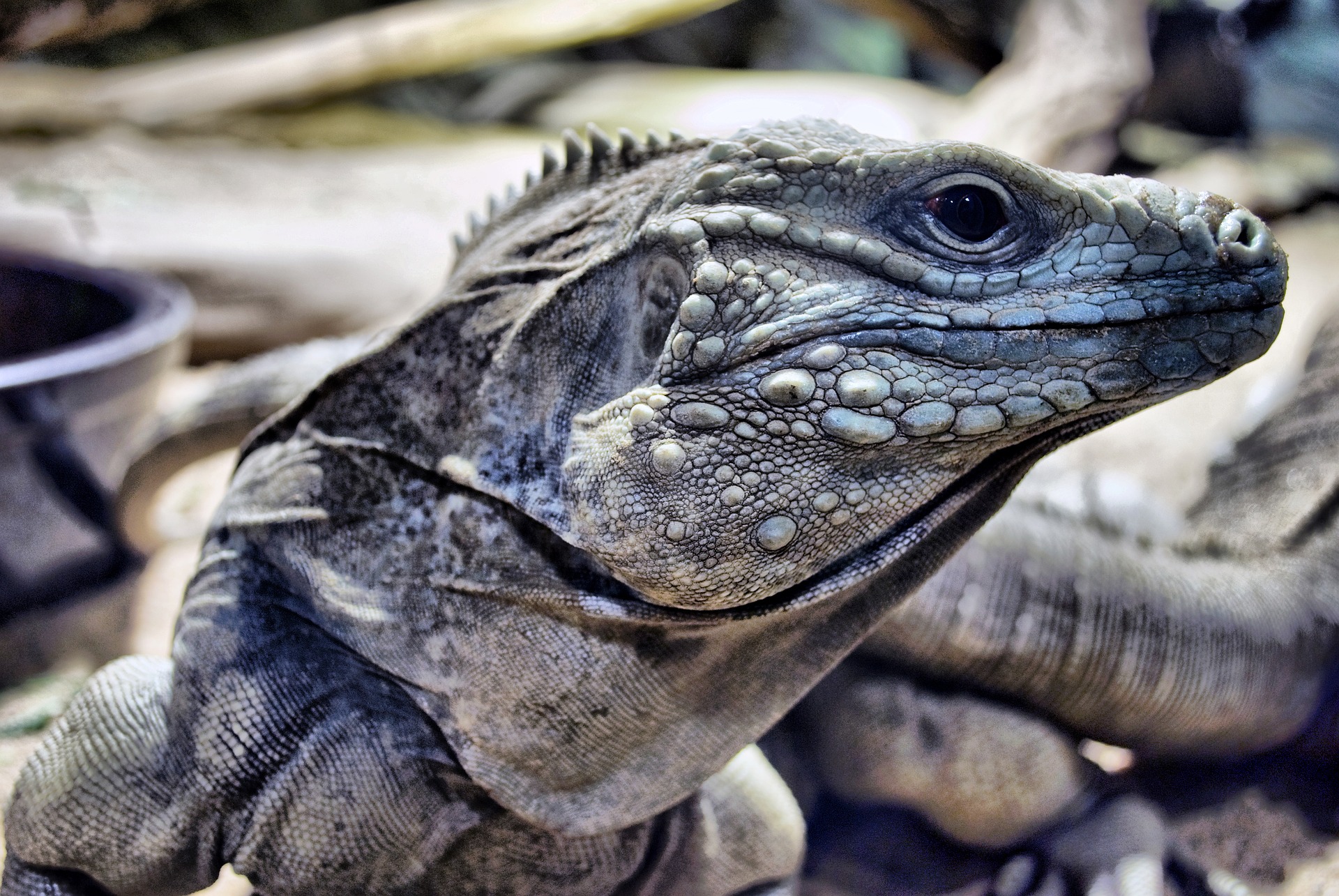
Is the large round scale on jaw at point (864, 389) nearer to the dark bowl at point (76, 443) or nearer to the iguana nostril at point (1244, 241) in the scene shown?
the iguana nostril at point (1244, 241)

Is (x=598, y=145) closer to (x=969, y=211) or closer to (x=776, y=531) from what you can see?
(x=969, y=211)

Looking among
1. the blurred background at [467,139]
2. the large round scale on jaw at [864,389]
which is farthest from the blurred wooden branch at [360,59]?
the large round scale on jaw at [864,389]

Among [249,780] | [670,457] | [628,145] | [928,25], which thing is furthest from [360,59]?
[670,457]

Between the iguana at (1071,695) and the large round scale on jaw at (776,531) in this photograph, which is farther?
the iguana at (1071,695)

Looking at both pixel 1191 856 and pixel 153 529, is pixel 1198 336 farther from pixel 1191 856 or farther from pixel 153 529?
pixel 153 529

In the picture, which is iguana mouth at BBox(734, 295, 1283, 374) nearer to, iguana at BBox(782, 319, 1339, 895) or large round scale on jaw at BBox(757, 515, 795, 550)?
large round scale on jaw at BBox(757, 515, 795, 550)

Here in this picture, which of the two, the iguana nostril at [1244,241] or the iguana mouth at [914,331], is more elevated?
the iguana nostril at [1244,241]

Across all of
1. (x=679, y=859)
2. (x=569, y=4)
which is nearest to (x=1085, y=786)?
(x=679, y=859)
